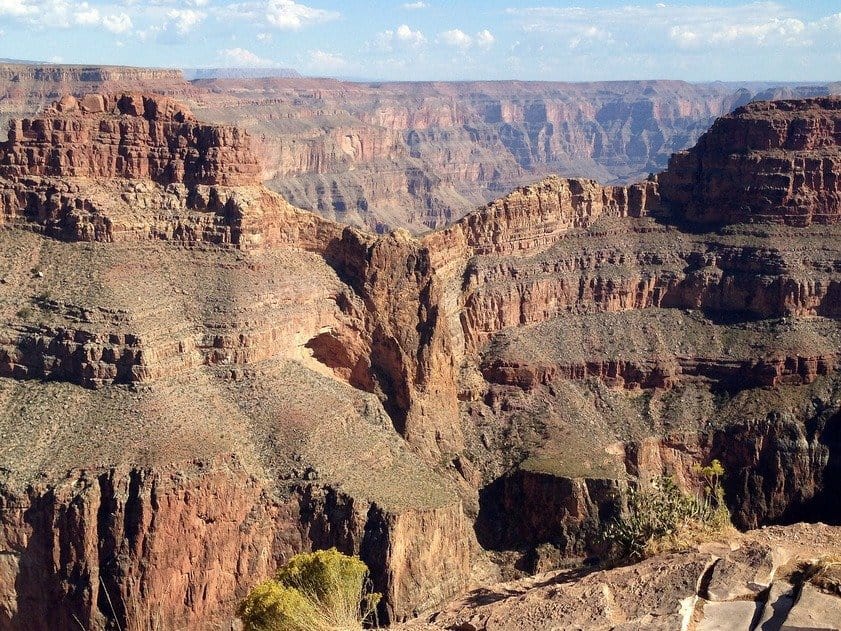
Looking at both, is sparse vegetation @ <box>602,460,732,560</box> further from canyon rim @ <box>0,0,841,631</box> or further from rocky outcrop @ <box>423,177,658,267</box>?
rocky outcrop @ <box>423,177,658,267</box>

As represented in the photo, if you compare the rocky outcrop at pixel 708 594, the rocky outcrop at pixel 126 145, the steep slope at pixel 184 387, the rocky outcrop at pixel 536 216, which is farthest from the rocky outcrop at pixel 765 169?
the rocky outcrop at pixel 708 594

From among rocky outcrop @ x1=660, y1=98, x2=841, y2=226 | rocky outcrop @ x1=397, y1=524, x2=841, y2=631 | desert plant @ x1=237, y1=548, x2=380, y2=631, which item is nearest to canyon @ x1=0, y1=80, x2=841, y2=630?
rocky outcrop @ x1=660, y1=98, x2=841, y2=226

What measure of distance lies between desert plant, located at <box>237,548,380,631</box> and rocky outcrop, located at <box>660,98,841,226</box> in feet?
177

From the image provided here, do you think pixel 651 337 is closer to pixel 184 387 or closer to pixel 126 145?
pixel 184 387

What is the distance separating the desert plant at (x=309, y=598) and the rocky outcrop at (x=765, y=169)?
53.9 m

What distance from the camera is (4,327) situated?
170ft

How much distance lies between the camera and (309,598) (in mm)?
30938

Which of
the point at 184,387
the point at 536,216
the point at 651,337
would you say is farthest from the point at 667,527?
the point at 536,216

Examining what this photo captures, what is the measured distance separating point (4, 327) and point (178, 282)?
31.5ft

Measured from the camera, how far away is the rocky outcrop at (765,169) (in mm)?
76688

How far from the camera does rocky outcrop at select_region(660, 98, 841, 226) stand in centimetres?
7669

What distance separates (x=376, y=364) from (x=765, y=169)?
→ 37982mm

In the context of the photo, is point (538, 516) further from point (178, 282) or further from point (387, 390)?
point (178, 282)

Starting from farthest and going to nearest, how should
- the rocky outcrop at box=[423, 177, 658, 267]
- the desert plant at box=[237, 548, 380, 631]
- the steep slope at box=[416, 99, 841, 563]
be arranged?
the rocky outcrop at box=[423, 177, 658, 267] < the steep slope at box=[416, 99, 841, 563] < the desert plant at box=[237, 548, 380, 631]
